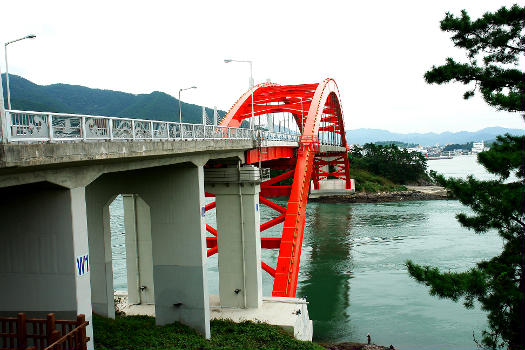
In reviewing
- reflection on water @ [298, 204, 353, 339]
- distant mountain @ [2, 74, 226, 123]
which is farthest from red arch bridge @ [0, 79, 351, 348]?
distant mountain @ [2, 74, 226, 123]

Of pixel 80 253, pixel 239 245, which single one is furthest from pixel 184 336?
pixel 80 253

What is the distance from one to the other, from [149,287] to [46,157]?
12.3m

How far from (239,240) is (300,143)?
32.6 feet

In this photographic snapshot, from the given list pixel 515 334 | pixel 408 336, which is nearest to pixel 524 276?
pixel 515 334

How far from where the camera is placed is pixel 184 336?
1347cm

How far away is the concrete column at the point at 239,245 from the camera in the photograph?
17375mm

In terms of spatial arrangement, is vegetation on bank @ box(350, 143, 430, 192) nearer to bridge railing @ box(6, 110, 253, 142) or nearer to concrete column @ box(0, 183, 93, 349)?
bridge railing @ box(6, 110, 253, 142)

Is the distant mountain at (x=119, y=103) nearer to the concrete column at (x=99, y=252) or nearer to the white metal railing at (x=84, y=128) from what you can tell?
the concrete column at (x=99, y=252)

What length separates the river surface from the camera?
740 inches

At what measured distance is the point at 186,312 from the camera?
1431 cm

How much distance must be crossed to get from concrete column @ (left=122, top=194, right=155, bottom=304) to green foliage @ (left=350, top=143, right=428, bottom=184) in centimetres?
6285

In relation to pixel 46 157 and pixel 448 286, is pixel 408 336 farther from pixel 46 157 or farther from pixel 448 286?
pixel 46 157

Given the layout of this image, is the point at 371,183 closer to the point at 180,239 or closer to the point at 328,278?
the point at 328,278

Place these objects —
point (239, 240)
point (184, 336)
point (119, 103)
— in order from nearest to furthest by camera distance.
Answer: point (184, 336) < point (239, 240) < point (119, 103)
